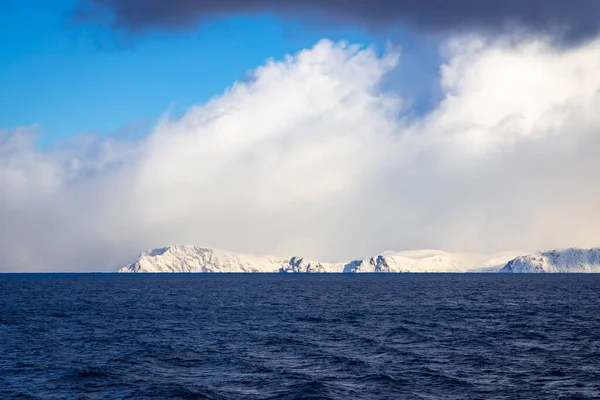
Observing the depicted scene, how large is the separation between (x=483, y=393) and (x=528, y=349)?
2522 centimetres

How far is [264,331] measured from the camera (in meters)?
91.8

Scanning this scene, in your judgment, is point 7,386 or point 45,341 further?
point 45,341

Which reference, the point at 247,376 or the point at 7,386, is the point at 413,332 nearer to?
the point at 247,376

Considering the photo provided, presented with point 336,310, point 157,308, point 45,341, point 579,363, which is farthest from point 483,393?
point 157,308

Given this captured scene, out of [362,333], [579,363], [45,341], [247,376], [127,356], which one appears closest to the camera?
[247,376]

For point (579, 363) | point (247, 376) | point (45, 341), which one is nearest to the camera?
point (247, 376)

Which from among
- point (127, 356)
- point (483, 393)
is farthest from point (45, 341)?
point (483, 393)

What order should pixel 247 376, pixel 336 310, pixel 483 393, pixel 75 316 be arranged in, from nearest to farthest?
1. pixel 483 393
2. pixel 247 376
3. pixel 75 316
4. pixel 336 310

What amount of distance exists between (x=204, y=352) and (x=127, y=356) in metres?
8.86

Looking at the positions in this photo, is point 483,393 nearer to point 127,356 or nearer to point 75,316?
point 127,356

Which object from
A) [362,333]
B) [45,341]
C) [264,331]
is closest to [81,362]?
[45,341]

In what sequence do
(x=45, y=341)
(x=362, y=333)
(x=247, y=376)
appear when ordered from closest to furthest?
(x=247, y=376) < (x=45, y=341) < (x=362, y=333)

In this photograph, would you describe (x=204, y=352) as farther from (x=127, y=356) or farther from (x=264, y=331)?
(x=264, y=331)

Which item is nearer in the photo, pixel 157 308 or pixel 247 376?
pixel 247 376
